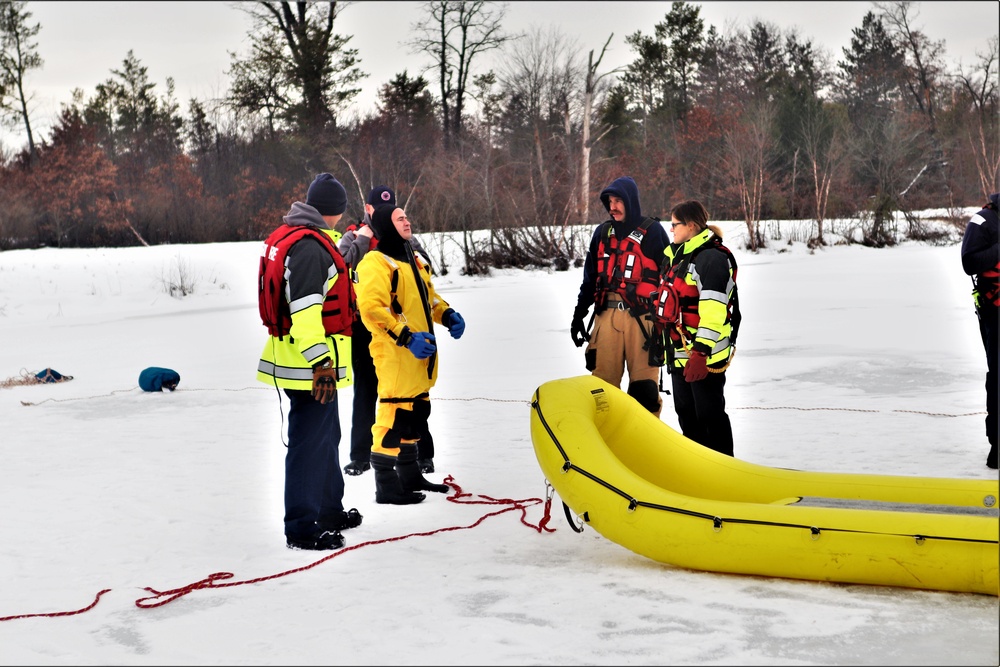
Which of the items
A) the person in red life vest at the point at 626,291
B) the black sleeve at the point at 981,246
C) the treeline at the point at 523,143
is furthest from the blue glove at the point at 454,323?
the treeline at the point at 523,143

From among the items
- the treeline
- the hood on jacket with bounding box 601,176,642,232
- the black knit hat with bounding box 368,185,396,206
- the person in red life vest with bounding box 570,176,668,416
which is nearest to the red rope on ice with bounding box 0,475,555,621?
the person in red life vest with bounding box 570,176,668,416

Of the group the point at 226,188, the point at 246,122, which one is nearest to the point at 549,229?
the point at 226,188

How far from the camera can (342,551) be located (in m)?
4.33

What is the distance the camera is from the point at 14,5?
2997 cm

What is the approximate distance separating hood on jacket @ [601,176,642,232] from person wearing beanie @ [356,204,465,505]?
122cm

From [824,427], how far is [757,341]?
5164mm

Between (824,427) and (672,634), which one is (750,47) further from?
(672,634)

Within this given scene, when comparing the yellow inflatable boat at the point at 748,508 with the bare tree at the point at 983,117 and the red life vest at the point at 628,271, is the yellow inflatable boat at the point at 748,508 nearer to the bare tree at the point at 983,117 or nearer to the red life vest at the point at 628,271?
the red life vest at the point at 628,271

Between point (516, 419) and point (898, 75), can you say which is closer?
point (516, 419)

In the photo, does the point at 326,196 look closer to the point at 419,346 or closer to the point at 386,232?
the point at 386,232

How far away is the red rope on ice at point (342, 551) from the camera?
12.4 feet

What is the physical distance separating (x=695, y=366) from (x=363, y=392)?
2016mm

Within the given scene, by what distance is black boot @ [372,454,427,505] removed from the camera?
5.16 metres

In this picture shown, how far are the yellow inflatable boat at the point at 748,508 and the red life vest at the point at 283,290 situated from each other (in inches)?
37.1
